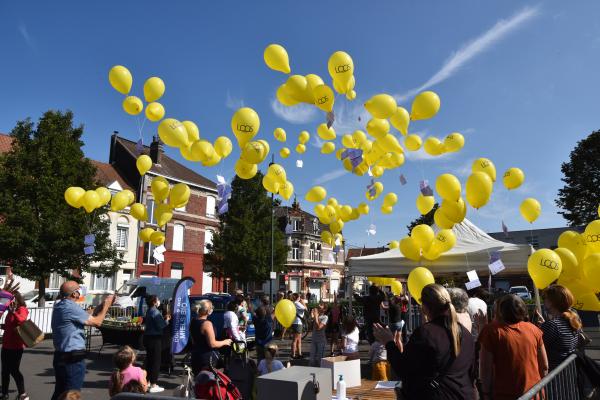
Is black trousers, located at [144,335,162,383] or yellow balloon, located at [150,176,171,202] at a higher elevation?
yellow balloon, located at [150,176,171,202]

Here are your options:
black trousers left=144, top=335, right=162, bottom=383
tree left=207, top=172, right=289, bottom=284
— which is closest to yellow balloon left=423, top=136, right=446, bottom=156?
black trousers left=144, top=335, right=162, bottom=383

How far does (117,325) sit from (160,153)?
983 inches

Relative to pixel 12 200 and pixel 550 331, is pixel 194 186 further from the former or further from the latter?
pixel 550 331

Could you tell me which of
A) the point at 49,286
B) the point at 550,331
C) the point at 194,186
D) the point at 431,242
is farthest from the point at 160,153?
the point at 550,331

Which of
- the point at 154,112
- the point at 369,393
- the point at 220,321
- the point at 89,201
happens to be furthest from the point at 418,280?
the point at 89,201

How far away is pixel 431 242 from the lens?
7.88m

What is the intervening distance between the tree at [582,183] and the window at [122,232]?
32144mm

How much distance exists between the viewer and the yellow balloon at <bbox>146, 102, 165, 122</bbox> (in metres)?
8.12

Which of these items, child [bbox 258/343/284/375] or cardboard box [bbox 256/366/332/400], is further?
child [bbox 258/343/284/375]

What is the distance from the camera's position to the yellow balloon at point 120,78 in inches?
301

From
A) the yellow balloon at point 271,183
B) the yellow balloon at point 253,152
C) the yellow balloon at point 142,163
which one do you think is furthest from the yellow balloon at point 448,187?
the yellow balloon at point 142,163

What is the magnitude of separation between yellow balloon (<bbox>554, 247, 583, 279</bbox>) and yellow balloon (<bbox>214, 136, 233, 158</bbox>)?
5.90 meters

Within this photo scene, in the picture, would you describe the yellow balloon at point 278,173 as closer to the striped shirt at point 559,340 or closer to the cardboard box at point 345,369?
the cardboard box at point 345,369

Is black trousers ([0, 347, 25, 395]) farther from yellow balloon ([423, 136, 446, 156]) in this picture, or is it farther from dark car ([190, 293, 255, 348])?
yellow balloon ([423, 136, 446, 156])
